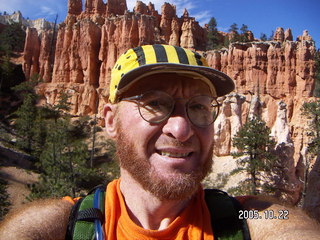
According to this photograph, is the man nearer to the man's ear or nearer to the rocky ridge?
the man's ear

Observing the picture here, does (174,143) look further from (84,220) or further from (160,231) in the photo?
(84,220)

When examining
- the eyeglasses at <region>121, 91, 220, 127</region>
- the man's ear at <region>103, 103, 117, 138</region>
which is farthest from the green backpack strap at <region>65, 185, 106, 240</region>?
the eyeglasses at <region>121, 91, 220, 127</region>

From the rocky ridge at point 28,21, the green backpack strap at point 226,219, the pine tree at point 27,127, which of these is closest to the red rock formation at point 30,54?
the pine tree at point 27,127

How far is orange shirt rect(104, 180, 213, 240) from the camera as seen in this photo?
190 cm

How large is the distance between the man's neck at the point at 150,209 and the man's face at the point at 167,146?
0.14 meters

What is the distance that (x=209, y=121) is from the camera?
84.6 inches

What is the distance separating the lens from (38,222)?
1.94 meters

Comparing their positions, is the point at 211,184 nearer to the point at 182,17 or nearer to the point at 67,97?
the point at 67,97

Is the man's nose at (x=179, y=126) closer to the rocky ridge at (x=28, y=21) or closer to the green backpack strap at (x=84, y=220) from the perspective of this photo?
the green backpack strap at (x=84, y=220)

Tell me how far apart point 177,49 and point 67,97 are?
34340mm

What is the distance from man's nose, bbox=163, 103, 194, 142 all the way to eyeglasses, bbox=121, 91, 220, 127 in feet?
0.12

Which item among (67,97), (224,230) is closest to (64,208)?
(224,230)

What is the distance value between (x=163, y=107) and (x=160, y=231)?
91cm
